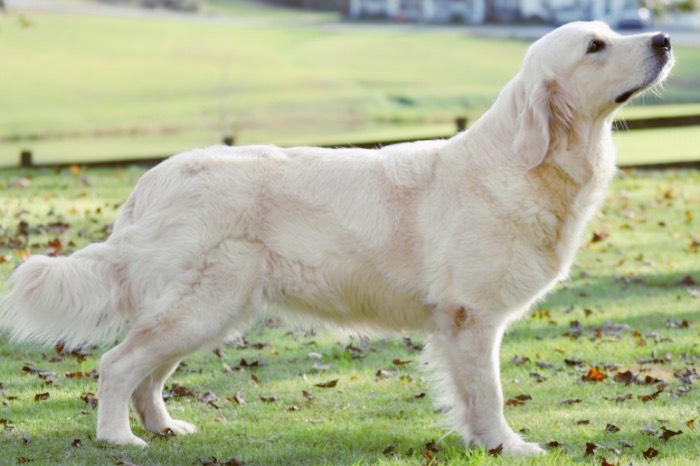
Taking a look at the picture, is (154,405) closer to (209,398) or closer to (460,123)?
(209,398)

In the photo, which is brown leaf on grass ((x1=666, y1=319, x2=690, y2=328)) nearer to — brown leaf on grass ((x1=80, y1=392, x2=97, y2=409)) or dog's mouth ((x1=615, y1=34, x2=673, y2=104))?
dog's mouth ((x1=615, y1=34, x2=673, y2=104))

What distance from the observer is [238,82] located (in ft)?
155

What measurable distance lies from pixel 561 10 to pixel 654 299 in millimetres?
51922

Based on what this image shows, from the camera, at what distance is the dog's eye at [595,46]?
5.77m

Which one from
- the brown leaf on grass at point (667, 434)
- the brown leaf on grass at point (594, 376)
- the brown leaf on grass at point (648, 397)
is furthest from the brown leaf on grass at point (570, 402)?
the brown leaf on grass at point (667, 434)

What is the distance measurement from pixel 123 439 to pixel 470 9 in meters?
62.5

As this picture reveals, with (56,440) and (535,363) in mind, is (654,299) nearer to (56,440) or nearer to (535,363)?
(535,363)

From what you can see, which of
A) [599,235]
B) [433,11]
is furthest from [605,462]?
[433,11]

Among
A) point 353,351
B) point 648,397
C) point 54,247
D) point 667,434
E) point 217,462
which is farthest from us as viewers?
point 54,247

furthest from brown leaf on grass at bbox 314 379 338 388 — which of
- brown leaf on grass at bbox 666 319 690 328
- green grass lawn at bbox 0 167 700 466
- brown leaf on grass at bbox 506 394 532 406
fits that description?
brown leaf on grass at bbox 666 319 690 328

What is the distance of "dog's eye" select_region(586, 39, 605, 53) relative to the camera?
18.9ft

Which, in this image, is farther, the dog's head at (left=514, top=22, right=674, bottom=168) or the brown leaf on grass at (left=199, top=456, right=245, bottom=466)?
the dog's head at (left=514, top=22, right=674, bottom=168)

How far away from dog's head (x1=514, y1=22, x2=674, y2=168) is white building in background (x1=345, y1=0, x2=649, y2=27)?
54174 mm

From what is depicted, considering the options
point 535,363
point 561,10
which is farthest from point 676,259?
point 561,10
